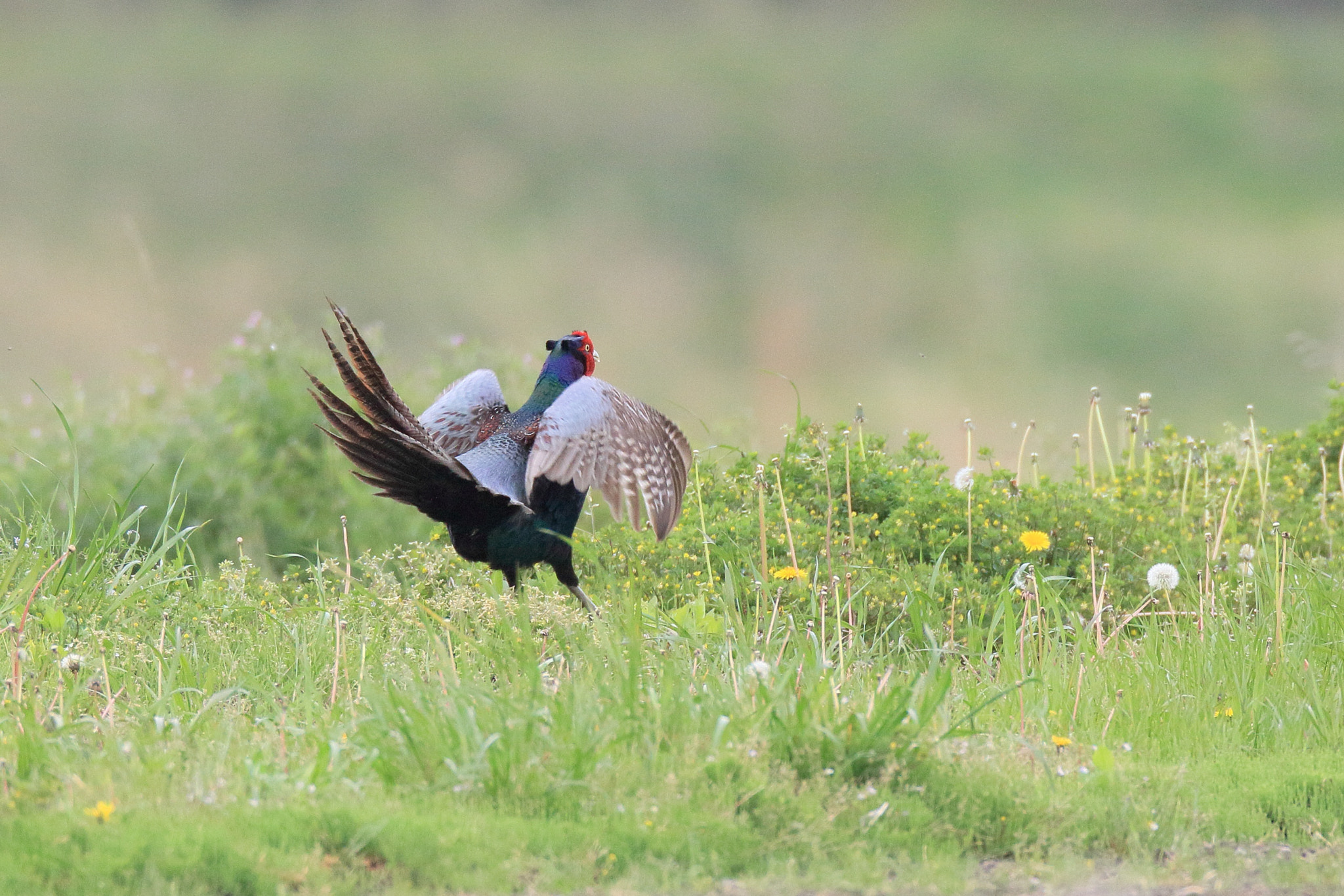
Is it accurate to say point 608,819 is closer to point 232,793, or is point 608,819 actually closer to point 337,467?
point 232,793

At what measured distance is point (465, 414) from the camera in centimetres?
655

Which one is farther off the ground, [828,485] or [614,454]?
[614,454]

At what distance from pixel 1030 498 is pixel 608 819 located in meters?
3.54

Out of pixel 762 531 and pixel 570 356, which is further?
pixel 570 356

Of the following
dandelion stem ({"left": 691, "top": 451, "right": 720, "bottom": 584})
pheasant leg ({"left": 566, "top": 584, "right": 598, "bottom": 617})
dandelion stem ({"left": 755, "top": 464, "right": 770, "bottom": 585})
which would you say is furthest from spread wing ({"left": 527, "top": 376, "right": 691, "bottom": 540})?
pheasant leg ({"left": 566, "top": 584, "right": 598, "bottom": 617})

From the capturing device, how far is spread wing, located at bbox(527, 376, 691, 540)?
562 cm

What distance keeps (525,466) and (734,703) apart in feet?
7.97

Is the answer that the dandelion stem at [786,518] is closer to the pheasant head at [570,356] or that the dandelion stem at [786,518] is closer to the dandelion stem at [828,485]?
the dandelion stem at [828,485]

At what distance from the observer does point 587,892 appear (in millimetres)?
3203

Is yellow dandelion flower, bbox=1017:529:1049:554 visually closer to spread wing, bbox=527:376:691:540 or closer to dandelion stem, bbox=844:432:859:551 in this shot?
dandelion stem, bbox=844:432:859:551

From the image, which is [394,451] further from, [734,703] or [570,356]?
[734,703]

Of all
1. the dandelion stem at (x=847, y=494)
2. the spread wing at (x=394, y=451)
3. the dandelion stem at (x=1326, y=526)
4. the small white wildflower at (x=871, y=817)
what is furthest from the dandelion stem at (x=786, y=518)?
the dandelion stem at (x=1326, y=526)

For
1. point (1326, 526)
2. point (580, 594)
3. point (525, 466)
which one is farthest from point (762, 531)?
point (1326, 526)

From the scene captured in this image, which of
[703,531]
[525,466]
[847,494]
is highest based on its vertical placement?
[525,466]
